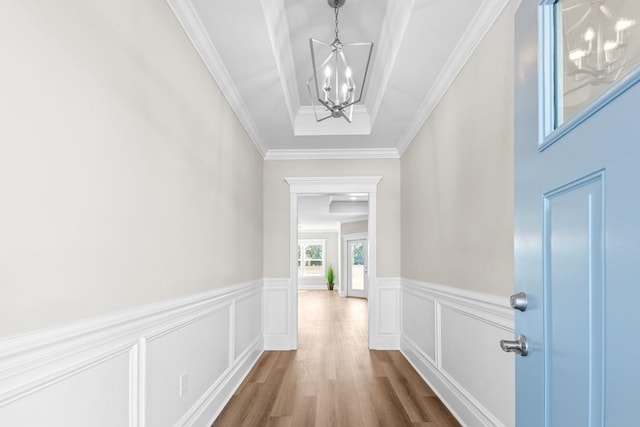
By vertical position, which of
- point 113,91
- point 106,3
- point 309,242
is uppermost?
point 106,3

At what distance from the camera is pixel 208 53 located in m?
2.62

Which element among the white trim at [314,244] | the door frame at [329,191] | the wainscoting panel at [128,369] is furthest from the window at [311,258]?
the wainscoting panel at [128,369]

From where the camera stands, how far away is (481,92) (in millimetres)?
Answer: 2428

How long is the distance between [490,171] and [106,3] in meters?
2.01

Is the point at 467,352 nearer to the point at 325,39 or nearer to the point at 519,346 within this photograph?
the point at 519,346

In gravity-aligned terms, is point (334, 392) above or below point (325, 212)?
below

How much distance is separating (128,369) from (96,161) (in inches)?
33.6

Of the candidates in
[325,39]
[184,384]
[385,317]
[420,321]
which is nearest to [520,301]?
[184,384]

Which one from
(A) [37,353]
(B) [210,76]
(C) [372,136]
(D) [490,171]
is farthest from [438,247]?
(A) [37,353]

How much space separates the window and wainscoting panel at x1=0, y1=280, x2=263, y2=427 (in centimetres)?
1269

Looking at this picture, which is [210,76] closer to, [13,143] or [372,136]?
[13,143]

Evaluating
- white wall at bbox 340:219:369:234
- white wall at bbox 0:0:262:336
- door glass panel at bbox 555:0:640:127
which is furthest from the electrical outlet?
white wall at bbox 340:219:369:234

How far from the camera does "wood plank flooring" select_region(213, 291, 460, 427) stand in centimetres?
282

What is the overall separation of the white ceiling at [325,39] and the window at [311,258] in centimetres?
1178
